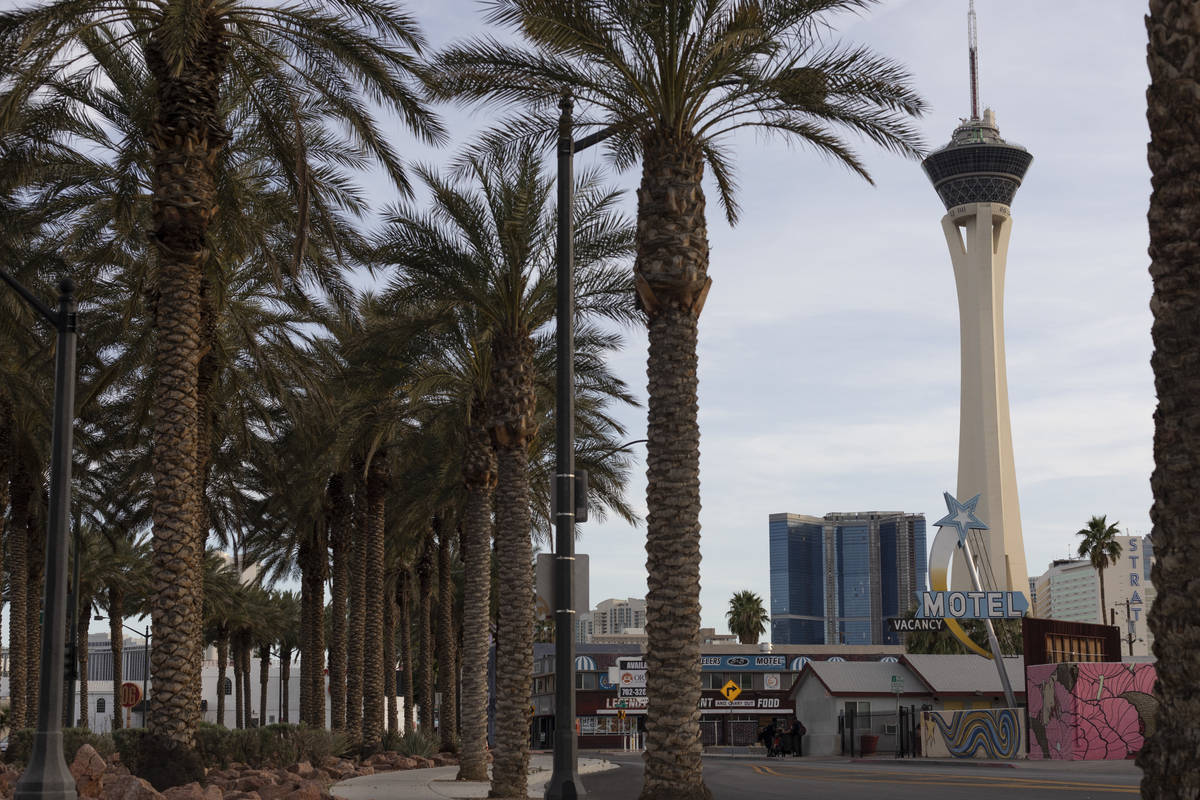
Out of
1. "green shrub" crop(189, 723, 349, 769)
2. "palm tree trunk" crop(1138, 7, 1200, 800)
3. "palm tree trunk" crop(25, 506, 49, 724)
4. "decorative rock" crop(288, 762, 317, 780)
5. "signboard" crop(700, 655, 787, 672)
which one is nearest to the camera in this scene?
"palm tree trunk" crop(1138, 7, 1200, 800)

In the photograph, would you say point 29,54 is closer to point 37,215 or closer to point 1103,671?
point 37,215

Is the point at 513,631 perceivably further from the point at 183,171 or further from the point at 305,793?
the point at 183,171

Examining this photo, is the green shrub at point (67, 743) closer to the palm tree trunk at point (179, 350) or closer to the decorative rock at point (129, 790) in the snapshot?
the palm tree trunk at point (179, 350)

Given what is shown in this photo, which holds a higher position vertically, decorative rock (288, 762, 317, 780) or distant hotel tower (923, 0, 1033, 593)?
distant hotel tower (923, 0, 1033, 593)

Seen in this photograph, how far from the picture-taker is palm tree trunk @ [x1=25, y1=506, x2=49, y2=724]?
37.4 metres

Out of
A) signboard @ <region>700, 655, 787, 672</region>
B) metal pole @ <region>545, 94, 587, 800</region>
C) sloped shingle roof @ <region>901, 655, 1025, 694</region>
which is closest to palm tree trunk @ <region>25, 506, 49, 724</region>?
metal pole @ <region>545, 94, 587, 800</region>

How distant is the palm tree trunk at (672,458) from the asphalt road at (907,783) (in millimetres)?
7738

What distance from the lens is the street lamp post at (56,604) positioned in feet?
51.2

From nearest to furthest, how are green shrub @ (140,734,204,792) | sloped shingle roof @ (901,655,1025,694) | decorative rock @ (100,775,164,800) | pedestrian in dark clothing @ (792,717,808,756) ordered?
decorative rock @ (100,775,164,800), green shrub @ (140,734,204,792), pedestrian in dark clothing @ (792,717,808,756), sloped shingle roof @ (901,655,1025,694)

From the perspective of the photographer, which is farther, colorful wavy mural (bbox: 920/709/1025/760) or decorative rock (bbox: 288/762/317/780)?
colorful wavy mural (bbox: 920/709/1025/760)

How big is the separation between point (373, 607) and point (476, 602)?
11439mm

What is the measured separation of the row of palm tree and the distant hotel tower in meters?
96.7

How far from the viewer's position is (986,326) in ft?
422

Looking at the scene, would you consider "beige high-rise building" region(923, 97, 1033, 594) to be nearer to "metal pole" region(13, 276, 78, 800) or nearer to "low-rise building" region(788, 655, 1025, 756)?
"low-rise building" region(788, 655, 1025, 756)
